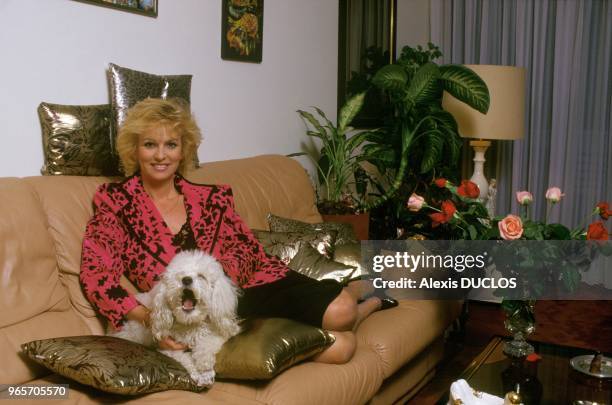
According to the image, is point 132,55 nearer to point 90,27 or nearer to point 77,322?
point 90,27

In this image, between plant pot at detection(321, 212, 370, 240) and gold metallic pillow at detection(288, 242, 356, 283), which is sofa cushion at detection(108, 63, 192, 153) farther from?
plant pot at detection(321, 212, 370, 240)

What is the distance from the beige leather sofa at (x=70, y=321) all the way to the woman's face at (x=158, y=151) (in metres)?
0.22

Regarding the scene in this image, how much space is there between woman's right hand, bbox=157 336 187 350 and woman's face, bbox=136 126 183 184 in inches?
21.8

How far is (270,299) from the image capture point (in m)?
2.13

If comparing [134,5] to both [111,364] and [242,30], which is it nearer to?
[242,30]

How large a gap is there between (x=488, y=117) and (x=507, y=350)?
6.02 feet

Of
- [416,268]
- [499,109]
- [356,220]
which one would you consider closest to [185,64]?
[356,220]

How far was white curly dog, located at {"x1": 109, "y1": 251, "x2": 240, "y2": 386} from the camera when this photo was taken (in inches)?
63.9

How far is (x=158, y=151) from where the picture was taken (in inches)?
78.2

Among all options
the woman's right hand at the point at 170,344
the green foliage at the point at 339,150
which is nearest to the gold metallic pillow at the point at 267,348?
the woman's right hand at the point at 170,344

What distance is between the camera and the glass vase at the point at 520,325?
2.03 meters

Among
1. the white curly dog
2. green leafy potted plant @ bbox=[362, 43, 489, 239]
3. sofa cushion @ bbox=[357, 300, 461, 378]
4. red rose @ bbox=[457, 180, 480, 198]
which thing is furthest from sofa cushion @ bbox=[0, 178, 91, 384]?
green leafy potted plant @ bbox=[362, 43, 489, 239]

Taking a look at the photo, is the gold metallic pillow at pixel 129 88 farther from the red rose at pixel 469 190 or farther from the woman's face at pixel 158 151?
the red rose at pixel 469 190

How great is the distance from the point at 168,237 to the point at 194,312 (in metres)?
0.40
